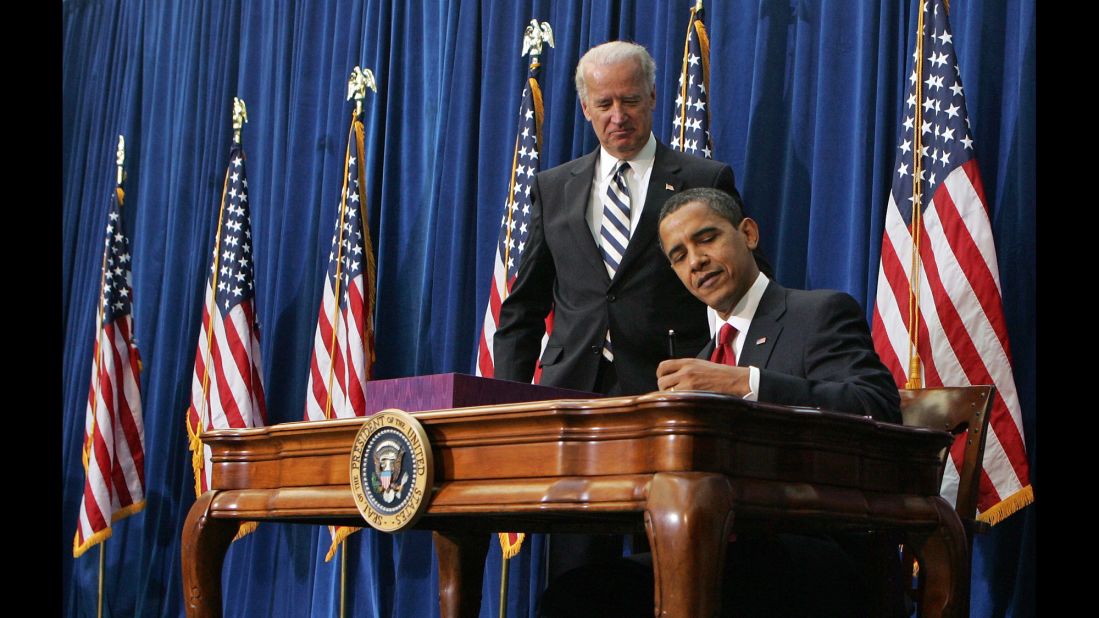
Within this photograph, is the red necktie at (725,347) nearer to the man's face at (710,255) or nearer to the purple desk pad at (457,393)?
the man's face at (710,255)

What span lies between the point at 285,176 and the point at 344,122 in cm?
46

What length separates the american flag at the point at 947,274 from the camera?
3.37m

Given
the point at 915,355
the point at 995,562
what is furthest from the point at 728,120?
the point at 995,562

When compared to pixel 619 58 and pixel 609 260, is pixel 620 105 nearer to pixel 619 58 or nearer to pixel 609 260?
pixel 619 58

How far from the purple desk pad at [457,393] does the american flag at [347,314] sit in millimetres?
3048

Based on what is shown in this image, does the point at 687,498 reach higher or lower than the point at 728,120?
lower

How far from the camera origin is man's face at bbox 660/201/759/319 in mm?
2432

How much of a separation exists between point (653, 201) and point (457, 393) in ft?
4.01

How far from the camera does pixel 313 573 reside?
5523mm

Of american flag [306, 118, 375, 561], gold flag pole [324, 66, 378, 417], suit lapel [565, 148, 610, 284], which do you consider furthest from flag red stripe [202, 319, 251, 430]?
suit lapel [565, 148, 610, 284]

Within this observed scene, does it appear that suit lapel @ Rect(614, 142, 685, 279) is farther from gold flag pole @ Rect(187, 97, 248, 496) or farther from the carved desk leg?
gold flag pole @ Rect(187, 97, 248, 496)

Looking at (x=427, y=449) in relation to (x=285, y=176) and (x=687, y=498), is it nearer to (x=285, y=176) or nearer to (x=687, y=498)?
(x=687, y=498)

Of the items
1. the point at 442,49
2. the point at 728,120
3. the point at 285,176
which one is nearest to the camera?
the point at 728,120

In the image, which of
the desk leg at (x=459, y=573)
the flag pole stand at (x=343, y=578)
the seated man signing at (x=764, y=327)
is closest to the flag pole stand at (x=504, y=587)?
the flag pole stand at (x=343, y=578)
